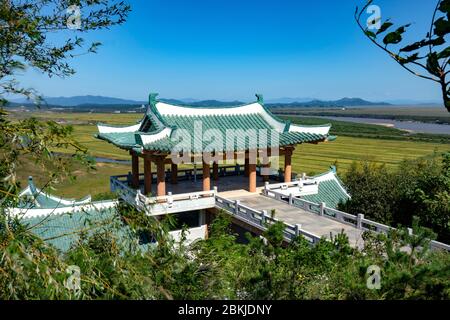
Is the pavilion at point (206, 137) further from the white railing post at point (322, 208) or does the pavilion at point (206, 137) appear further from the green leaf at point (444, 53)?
the green leaf at point (444, 53)

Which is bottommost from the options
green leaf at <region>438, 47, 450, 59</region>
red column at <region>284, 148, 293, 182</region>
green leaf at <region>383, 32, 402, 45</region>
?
red column at <region>284, 148, 293, 182</region>

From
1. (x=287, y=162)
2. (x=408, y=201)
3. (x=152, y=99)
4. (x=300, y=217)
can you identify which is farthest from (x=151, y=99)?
(x=408, y=201)

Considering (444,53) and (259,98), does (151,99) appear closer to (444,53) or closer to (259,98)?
(259,98)

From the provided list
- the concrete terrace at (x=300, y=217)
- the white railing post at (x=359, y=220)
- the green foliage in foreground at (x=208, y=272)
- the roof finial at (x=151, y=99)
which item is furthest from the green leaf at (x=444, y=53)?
the roof finial at (x=151, y=99)

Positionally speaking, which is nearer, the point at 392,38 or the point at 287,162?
the point at 392,38

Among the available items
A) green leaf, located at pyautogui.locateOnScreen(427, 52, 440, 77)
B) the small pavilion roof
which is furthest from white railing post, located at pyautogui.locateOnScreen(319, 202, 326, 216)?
green leaf, located at pyautogui.locateOnScreen(427, 52, 440, 77)

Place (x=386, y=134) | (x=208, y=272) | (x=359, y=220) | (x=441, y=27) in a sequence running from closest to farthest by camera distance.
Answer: (x=441, y=27) < (x=208, y=272) < (x=359, y=220) < (x=386, y=134)

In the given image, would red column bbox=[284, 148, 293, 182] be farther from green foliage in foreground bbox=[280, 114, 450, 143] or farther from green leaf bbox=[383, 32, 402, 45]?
green foliage in foreground bbox=[280, 114, 450, 143]
